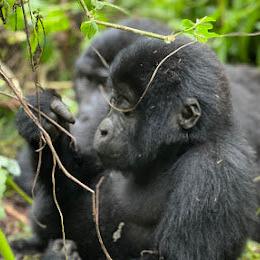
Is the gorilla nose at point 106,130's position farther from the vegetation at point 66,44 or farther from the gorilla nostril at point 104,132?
the vegetation at point 66,44

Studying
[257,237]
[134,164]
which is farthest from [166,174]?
[257,237]

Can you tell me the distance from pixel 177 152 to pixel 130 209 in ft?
1.75

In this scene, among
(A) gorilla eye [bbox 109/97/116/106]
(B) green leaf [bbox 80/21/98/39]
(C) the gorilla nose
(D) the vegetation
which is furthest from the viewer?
(D) the vegetation

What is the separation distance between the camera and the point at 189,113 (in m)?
3.67

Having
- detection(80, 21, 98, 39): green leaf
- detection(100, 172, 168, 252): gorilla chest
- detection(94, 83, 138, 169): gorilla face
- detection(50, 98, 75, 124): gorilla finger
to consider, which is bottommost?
detection(100, 172, 168, 252): gorilla chest

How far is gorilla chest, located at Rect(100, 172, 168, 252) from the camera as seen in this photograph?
3.97 meters

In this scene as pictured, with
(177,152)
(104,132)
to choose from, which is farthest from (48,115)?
(177,152)

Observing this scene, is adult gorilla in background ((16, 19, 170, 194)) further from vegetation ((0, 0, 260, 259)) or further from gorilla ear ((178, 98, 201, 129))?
gorilla ear ((178, 98, 201, 129))

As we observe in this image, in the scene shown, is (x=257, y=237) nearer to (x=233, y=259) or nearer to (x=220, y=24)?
(x=233, y=259)

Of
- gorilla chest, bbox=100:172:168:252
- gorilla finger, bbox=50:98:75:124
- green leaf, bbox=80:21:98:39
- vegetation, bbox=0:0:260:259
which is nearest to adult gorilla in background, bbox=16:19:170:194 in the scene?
vegetation, bbox=0:0:260:259

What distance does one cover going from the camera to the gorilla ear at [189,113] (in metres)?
3.67

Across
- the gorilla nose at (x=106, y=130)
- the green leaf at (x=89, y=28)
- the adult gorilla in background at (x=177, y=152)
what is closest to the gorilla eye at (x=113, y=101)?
the adult gorilla in background at (x=177, y=152)

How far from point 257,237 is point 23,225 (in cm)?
185

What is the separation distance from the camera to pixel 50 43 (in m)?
7.48
